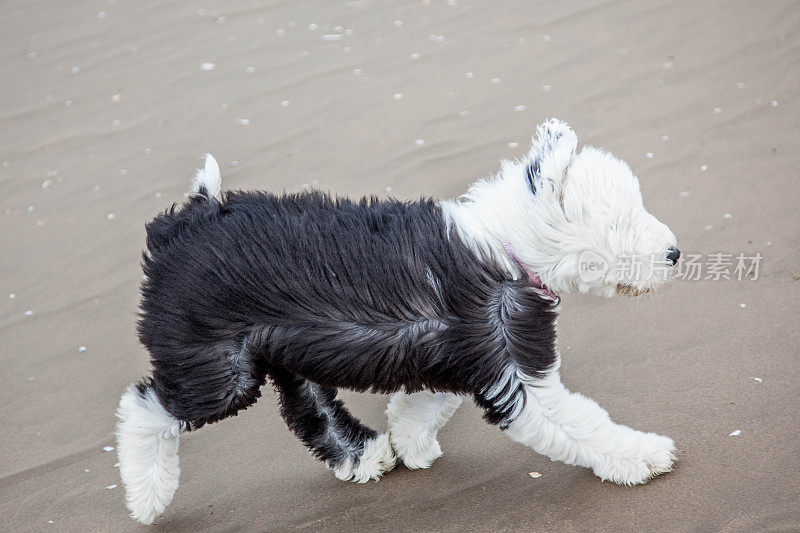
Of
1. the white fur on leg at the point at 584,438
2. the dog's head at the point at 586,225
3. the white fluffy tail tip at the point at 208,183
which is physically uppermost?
the white fluffy tail tip at the point at 208,183

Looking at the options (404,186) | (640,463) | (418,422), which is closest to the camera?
(640,463)

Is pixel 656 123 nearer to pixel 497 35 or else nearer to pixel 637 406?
pixel 497 35

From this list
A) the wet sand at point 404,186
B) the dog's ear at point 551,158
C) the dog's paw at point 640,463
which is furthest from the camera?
the wet sand at point 404,186

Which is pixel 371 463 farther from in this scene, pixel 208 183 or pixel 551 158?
pixel 551 158

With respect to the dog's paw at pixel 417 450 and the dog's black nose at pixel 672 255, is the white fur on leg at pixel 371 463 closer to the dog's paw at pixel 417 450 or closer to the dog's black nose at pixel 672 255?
the dog's paw at pixel 417 450

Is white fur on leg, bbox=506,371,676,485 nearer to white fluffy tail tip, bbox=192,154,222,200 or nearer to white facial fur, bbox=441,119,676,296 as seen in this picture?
white facial fur, bbox=441,119,676,296

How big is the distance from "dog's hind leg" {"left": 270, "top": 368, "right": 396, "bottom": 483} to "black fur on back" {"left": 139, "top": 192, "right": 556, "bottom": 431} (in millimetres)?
438

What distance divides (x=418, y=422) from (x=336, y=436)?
35 cm

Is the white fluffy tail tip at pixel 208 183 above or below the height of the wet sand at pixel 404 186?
above

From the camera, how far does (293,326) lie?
8.95ft

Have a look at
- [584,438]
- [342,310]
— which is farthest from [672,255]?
[342,310]

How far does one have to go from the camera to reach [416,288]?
2.68m

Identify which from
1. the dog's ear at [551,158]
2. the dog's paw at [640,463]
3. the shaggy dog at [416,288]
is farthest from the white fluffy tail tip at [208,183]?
the dog's paw at [640,463]

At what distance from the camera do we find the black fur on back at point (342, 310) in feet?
8.84
